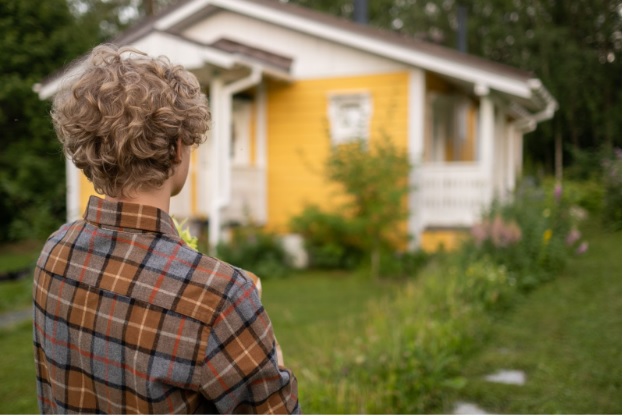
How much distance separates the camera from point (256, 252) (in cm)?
952

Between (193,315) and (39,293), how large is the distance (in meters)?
0.39

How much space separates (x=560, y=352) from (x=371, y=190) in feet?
16.0

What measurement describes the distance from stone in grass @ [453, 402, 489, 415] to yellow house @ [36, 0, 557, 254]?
5869mm

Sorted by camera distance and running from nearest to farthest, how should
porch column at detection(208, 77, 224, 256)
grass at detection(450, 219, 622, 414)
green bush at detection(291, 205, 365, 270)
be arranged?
grass at detection(450, 219, 622, 414), green bush at detection(291, 205, 365, 270), porch column at detection(208, 77, 224, 256)

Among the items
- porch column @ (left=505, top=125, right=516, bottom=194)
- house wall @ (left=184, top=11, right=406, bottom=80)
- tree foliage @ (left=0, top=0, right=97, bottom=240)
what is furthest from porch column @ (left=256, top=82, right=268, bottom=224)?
porch column @ (left=505, top=125, right=516, bottom=194)

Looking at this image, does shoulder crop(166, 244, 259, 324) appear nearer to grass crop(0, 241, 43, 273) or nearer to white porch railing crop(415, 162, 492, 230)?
grass crop(0, 241, 43, 273)

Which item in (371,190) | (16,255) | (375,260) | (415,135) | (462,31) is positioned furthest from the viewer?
(462,31)

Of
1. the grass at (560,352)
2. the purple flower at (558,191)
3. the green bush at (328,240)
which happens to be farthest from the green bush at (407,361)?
the green bush at (328,240)

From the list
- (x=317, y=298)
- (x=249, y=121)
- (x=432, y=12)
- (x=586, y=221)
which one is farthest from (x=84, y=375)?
(x=432, y=12)

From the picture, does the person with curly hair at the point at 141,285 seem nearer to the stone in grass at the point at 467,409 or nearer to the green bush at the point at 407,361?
the green bush at the point at 407,361

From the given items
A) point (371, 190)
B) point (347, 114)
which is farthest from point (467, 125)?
point (371, 190)

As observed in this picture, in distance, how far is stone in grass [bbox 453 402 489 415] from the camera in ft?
11.5

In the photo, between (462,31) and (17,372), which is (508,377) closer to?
(17,372)

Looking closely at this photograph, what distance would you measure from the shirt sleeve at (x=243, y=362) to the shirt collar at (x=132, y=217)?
19 centimetres
